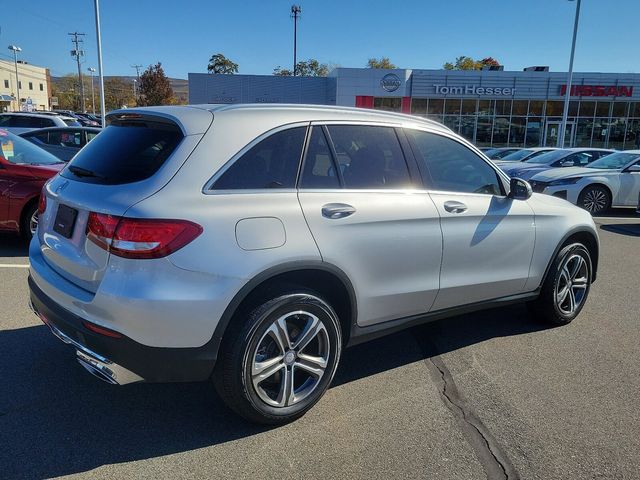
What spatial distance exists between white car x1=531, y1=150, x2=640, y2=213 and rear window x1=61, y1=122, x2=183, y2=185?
10691 millimetres

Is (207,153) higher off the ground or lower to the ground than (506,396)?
higher

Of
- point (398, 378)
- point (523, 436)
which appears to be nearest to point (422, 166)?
point (398, 378)

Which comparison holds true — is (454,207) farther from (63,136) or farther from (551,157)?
(551,157)

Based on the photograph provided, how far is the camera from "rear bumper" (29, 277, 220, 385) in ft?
8.73

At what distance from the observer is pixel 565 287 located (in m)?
4.89

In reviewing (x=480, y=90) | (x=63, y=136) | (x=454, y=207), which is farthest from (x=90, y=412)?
(x=480, y=90)

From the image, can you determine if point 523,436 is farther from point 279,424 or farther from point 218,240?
point 218,240

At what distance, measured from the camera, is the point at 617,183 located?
1206 centimetres

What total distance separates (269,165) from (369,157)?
0.80 meters

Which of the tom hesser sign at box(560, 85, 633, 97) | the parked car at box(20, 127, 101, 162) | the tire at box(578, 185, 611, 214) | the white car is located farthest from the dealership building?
the parked car at box(20, 127, 101, 162)

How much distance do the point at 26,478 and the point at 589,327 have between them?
4545 mm

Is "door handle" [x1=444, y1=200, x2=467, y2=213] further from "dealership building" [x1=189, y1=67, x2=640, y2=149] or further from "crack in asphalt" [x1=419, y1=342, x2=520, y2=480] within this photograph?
"dealership building" [x1=189, y1=67, x2=640, y2=149]

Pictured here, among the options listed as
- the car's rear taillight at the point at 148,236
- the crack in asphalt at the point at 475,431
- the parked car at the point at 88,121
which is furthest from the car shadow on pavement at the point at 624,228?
the parked car at the point at 88,121

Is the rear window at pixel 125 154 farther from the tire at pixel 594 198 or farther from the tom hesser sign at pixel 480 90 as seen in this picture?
the tom hesser sign at pixel 480 90
